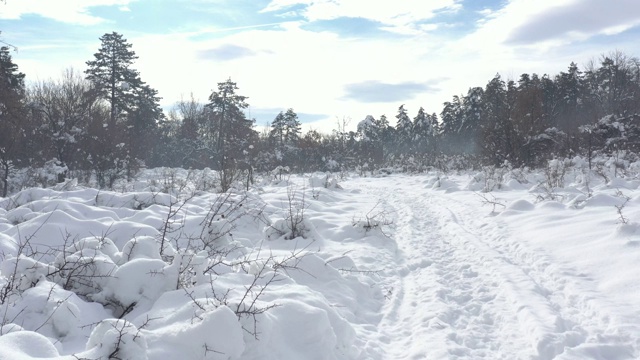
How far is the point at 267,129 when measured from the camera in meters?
60.2

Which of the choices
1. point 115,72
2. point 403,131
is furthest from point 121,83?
point 403,131

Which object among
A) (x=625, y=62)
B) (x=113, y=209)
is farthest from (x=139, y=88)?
(x=625, y=62)

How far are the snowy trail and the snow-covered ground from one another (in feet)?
0.06

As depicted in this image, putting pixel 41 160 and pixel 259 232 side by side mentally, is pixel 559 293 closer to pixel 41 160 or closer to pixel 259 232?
pixel 259 232

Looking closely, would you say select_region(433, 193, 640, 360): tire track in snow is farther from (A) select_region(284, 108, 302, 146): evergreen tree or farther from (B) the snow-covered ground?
(A) select_region(284, 108, 302, 146): evergreen tree

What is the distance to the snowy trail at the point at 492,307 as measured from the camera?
340 centimetres

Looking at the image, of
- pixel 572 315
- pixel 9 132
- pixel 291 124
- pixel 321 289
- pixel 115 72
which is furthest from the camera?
pixel 291 124

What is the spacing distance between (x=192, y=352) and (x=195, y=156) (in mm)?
41767

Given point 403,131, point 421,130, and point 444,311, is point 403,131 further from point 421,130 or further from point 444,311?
point 444,311

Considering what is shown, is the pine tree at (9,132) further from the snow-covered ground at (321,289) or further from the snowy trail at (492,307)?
the snowy trail at (492,307)

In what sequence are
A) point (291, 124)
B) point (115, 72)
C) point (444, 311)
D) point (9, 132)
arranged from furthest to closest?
1. point (291, 124)
2. point (115, 72)
3. point (9, 132)
4. point (444, 311)

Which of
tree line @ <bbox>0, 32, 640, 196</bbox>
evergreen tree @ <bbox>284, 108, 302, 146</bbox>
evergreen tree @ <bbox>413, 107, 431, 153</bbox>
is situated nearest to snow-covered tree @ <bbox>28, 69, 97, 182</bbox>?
tree line @ <bbox>0, 32, 640, 196</bbox>

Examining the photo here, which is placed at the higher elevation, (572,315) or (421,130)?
(421,130)

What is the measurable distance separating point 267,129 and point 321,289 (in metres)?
56.7
